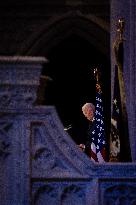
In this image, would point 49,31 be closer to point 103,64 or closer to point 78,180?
point 103,64

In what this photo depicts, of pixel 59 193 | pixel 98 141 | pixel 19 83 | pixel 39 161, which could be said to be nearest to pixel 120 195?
pixel 59 193

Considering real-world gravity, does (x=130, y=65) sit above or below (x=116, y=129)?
above

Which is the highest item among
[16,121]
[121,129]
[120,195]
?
[121,129]

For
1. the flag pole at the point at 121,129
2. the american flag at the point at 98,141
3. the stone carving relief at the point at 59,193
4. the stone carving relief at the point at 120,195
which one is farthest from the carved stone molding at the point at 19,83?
the american flag at the point at 98,141

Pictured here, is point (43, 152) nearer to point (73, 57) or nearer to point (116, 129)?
point (116, 129)

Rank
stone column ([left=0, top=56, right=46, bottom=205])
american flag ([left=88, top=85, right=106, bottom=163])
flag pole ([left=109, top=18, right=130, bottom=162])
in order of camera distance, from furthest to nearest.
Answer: american flag ([left=88, top=85, right=106, bottom=163]) → flag pole ([left=109, top=18, right=130, bottom=162]) → stone column ([left=0, top=56, right=46, bottom=205])

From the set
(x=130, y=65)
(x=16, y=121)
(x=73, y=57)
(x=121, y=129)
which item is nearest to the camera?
(x=16, y=121)

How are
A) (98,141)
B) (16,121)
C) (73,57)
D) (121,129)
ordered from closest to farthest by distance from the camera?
(16,121), (121,129), (98,141), (73,57)

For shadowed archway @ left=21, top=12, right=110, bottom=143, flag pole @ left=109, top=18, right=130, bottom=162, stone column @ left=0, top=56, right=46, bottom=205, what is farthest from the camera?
shadowed archway @ left=21, top=12, right=110, bottom=143

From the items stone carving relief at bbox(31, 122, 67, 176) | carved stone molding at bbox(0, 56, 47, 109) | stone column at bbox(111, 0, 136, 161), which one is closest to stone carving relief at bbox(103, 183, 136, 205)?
stone carving relief at bbox(31, 122, 67, 176)

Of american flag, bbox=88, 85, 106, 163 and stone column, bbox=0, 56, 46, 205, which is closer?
stone column, bbox=0, 56, 46, 205

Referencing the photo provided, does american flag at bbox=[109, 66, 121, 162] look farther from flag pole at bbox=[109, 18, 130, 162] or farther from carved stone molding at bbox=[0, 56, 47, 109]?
carved stone molding at bbox=[0, 56, 47, 109]

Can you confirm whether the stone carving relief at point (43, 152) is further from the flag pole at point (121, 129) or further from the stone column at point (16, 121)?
the flag pole at point (121, 129)

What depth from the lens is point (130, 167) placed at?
3.82 m
